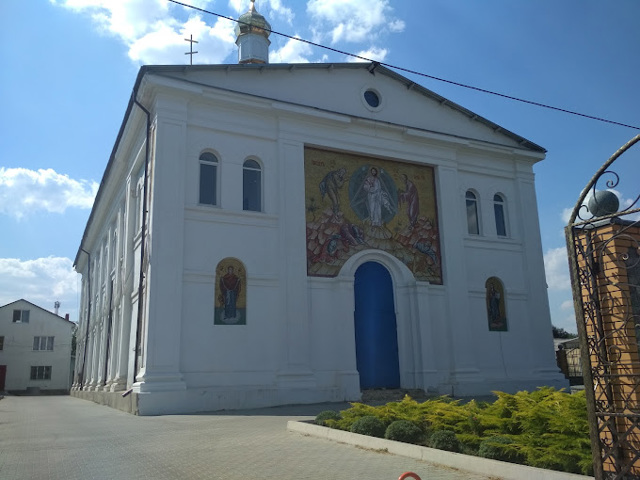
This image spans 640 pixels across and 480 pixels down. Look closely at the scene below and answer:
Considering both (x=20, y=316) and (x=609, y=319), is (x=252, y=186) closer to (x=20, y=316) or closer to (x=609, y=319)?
(x=609, y=319)

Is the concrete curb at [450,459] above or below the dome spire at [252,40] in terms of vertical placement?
below

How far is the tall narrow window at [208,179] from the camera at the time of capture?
1728 cm

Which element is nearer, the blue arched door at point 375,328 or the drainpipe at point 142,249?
the drainpipe at point 142,249

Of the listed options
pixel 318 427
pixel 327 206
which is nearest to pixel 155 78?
pixel 327 206

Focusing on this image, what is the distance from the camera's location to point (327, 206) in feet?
60.4

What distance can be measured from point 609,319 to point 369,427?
4672 mm

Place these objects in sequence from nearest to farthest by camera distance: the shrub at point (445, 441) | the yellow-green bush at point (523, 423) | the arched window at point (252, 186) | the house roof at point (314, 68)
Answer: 1. the yellow-green bush at point (523, 423)
2. the shrub at point (445, 441)
3. the house roof at point (314, 68)
4. the arched window at point (252, 186)

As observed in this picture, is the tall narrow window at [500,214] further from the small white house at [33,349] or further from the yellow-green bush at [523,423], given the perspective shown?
the small white house at [33,349]

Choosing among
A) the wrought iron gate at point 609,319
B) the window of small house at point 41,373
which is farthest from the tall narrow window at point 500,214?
the window of small house at point 41,373

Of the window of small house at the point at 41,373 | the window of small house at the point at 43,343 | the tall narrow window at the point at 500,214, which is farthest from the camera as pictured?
the window of small house at the point at 43,343

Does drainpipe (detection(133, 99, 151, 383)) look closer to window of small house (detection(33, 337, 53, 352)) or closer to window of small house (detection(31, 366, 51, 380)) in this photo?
window of small house (detection(31, 366, 51, 380))

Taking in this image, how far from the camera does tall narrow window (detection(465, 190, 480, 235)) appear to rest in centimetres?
2156

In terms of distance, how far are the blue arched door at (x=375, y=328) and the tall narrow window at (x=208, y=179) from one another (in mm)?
5074

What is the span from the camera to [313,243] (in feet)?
58.6
